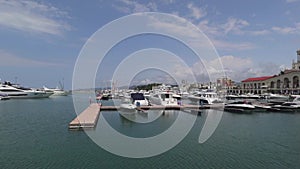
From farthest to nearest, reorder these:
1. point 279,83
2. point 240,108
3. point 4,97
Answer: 1. point 279,83
2. point 4,97
3. point 240,108

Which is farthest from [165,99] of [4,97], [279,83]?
[279,83]

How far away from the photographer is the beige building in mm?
85188

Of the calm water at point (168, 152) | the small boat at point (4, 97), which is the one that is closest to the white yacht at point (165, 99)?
the calm water at point (168, 152)

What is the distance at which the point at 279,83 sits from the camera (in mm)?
92562

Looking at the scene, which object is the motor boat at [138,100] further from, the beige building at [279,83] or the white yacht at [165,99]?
the beige building at [279,83]

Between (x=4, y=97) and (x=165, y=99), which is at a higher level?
(x=165, y=99)

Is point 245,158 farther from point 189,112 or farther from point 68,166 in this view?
point 189,112

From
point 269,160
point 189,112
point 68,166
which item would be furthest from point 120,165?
point 189,112

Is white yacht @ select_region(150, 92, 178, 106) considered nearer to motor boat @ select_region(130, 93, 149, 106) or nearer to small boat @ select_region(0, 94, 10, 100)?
motor boat @ select_region(130, 93, 149, 106)

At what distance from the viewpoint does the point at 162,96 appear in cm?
4166

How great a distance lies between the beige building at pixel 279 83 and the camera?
85188 mm

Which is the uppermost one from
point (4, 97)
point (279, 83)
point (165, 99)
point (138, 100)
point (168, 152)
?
point (279, 83)

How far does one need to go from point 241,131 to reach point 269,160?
8.45m

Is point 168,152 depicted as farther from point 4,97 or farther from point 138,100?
point 4,97
